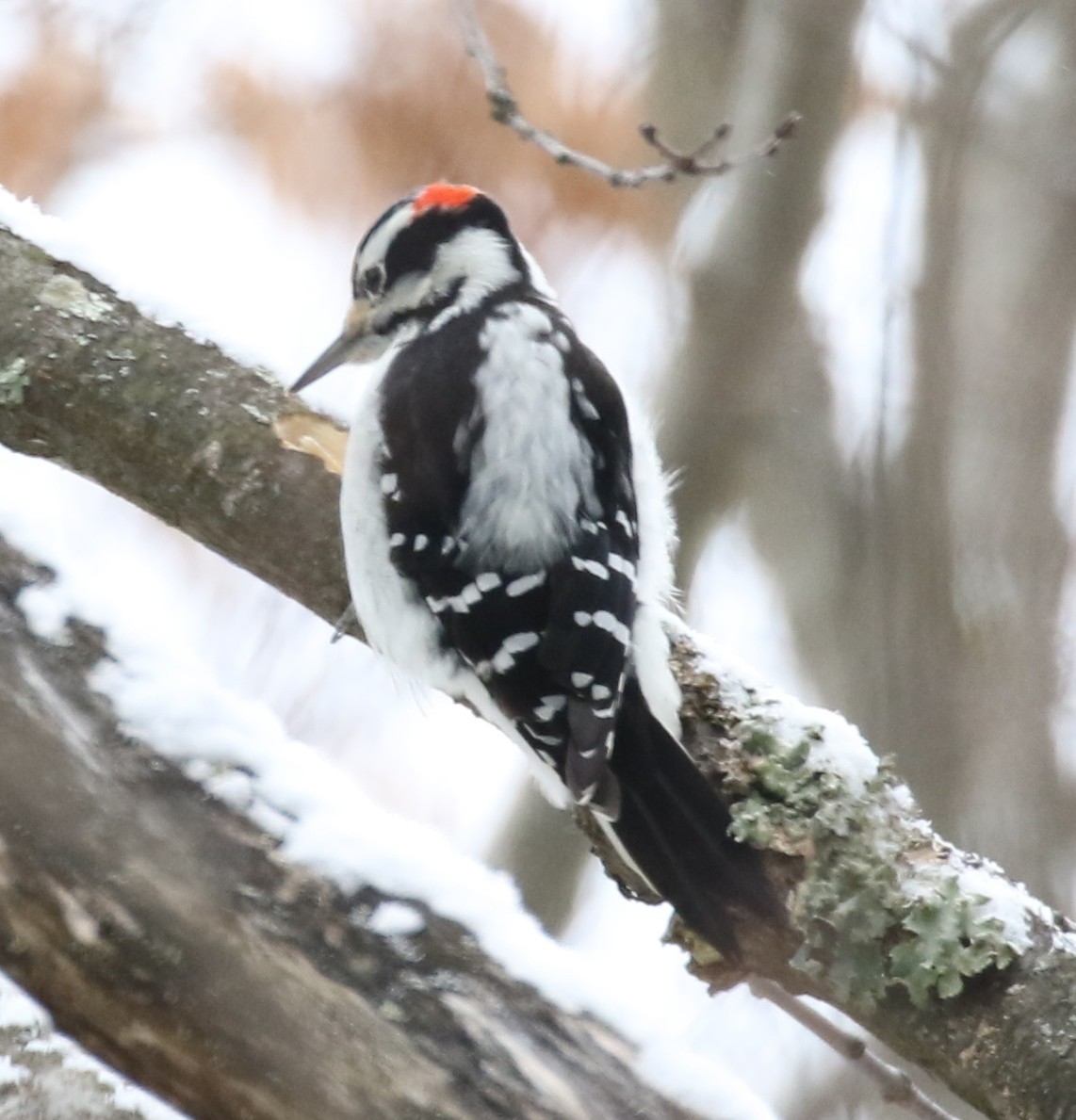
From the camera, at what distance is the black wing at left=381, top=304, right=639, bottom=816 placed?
7.61 feet

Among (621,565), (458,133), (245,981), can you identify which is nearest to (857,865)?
(621,565)

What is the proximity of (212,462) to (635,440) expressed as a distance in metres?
0.82

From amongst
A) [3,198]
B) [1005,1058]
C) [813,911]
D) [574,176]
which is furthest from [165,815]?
[574,176]

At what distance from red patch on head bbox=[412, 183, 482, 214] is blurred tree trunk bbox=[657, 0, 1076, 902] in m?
0.69

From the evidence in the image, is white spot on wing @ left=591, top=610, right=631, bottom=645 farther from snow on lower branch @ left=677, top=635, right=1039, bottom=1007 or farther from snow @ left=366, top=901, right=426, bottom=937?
snow @ left=366, top=901, right=426, bottom=937

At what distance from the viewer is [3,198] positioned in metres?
2.89

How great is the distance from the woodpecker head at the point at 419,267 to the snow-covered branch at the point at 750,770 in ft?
1.38

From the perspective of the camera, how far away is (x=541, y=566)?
245 cm

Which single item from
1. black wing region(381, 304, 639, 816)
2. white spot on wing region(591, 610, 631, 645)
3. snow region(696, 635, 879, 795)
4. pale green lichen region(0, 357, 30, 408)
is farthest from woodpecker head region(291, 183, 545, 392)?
snow region(696, 635, 879, 795)

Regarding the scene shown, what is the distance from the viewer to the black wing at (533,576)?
2.32m

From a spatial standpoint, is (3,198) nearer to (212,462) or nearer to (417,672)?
(212,462)

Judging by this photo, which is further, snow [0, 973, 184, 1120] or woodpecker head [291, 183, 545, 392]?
woodpecker head [291, 183, 545, 392]

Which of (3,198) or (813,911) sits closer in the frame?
(813,911)

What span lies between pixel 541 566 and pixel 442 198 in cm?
107
